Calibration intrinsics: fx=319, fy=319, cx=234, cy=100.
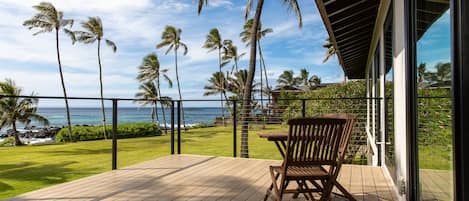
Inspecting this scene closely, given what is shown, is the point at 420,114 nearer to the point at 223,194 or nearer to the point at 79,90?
the point at 223,194

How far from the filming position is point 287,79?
4088 centimetres

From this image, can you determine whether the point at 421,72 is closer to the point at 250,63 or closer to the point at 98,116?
the point at 98,116

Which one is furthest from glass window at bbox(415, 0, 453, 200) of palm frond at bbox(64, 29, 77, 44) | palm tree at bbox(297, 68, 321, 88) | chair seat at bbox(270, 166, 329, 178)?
palm tree at bbox(297, 68, 321, 88)

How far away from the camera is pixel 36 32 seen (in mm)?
17562

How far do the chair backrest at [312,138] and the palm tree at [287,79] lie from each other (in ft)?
126

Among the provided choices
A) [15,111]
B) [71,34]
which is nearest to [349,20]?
[15,111]

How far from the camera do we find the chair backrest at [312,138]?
2561 mm

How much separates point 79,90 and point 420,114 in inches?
1281

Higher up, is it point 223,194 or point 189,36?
point 189,36

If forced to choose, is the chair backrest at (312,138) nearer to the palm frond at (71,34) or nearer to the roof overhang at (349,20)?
the roof overhang at (349,20)

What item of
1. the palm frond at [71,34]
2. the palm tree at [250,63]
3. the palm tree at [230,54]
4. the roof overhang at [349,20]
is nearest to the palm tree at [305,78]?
the palm tree at [230,54]

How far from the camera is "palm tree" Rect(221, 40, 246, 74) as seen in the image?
29.6 meters

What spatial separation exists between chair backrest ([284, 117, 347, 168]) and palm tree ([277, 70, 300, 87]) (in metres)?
38.4

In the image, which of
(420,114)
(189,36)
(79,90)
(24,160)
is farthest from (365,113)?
(79,90)
